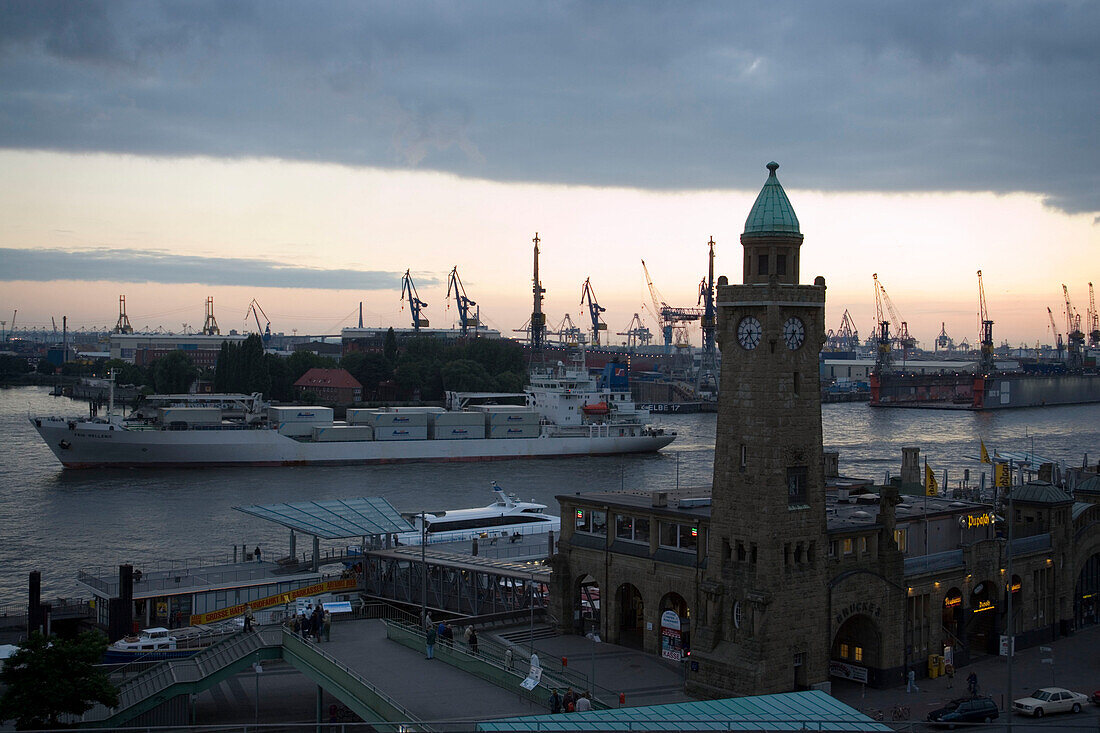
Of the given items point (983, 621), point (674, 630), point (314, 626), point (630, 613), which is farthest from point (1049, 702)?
point (314, 626)

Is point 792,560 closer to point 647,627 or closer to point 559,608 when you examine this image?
point 647,627

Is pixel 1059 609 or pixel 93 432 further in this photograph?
pixel 93 432

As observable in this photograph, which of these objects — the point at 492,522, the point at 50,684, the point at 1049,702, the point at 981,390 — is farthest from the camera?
the point at 981,390

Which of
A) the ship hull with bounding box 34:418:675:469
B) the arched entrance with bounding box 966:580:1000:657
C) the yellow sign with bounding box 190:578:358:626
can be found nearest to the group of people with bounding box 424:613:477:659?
the yellow sign with bounding box 190:578:358:626

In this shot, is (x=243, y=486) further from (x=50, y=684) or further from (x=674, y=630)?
(x=674, y=630)

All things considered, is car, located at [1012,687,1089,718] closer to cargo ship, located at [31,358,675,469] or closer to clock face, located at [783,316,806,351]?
clock face, located at [783,316,806,351]

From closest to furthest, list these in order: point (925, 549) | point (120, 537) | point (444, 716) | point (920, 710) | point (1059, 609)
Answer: point (444, 716) → point (920, 710) → point (925, 549) → point (1059, 609) → point (120, 537)

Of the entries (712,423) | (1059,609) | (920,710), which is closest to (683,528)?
(920,710)
